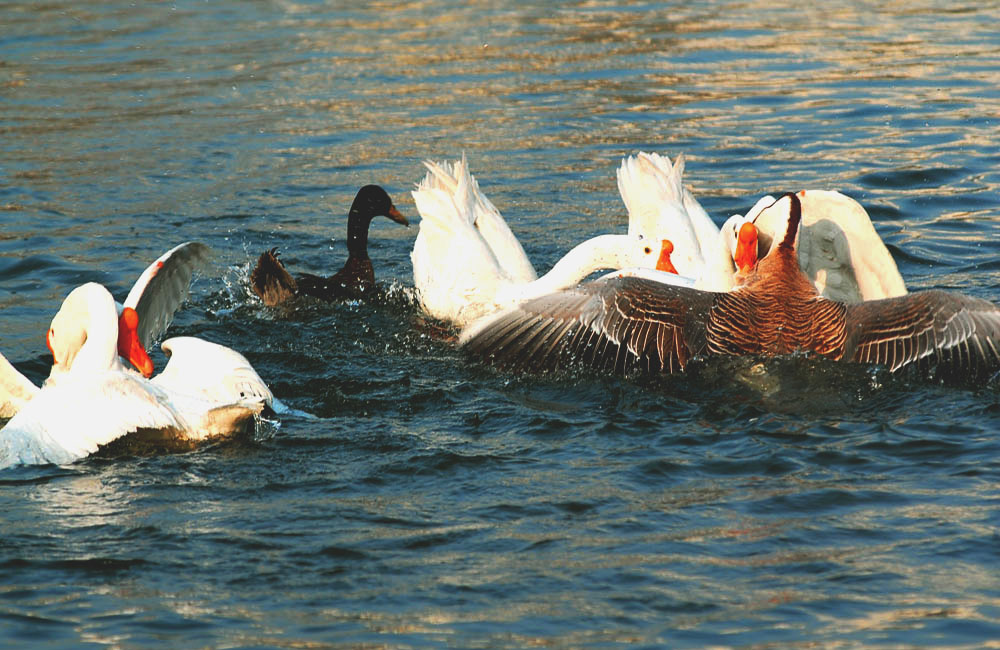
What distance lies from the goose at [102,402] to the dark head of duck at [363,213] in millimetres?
3022

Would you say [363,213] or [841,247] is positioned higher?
[363,213]

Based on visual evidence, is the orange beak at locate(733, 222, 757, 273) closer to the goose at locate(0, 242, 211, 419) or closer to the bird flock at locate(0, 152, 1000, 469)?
the bird flock at locate(0, 152, 1000, 469)

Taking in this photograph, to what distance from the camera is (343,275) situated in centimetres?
1002

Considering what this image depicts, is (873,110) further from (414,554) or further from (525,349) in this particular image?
(414,554)

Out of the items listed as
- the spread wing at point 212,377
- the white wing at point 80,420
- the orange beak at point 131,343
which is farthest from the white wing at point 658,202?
the white wing at point 80,420

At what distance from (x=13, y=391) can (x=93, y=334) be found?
70cm

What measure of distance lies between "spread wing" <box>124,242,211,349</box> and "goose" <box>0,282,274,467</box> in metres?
0.79

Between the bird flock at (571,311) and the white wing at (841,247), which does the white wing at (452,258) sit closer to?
the bird flock at (571,311)

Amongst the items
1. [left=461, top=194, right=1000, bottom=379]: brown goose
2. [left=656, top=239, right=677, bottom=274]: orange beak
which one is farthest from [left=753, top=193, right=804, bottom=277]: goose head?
[left=656, top=239, right=677, bottom=274]: orange beak

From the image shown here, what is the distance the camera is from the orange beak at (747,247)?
8219mm

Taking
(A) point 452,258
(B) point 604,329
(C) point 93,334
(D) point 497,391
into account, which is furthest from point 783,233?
(C) point 93,334

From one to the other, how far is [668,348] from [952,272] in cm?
308

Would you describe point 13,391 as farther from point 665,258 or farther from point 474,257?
point 665,258

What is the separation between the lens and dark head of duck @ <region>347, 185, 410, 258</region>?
1020 cm
